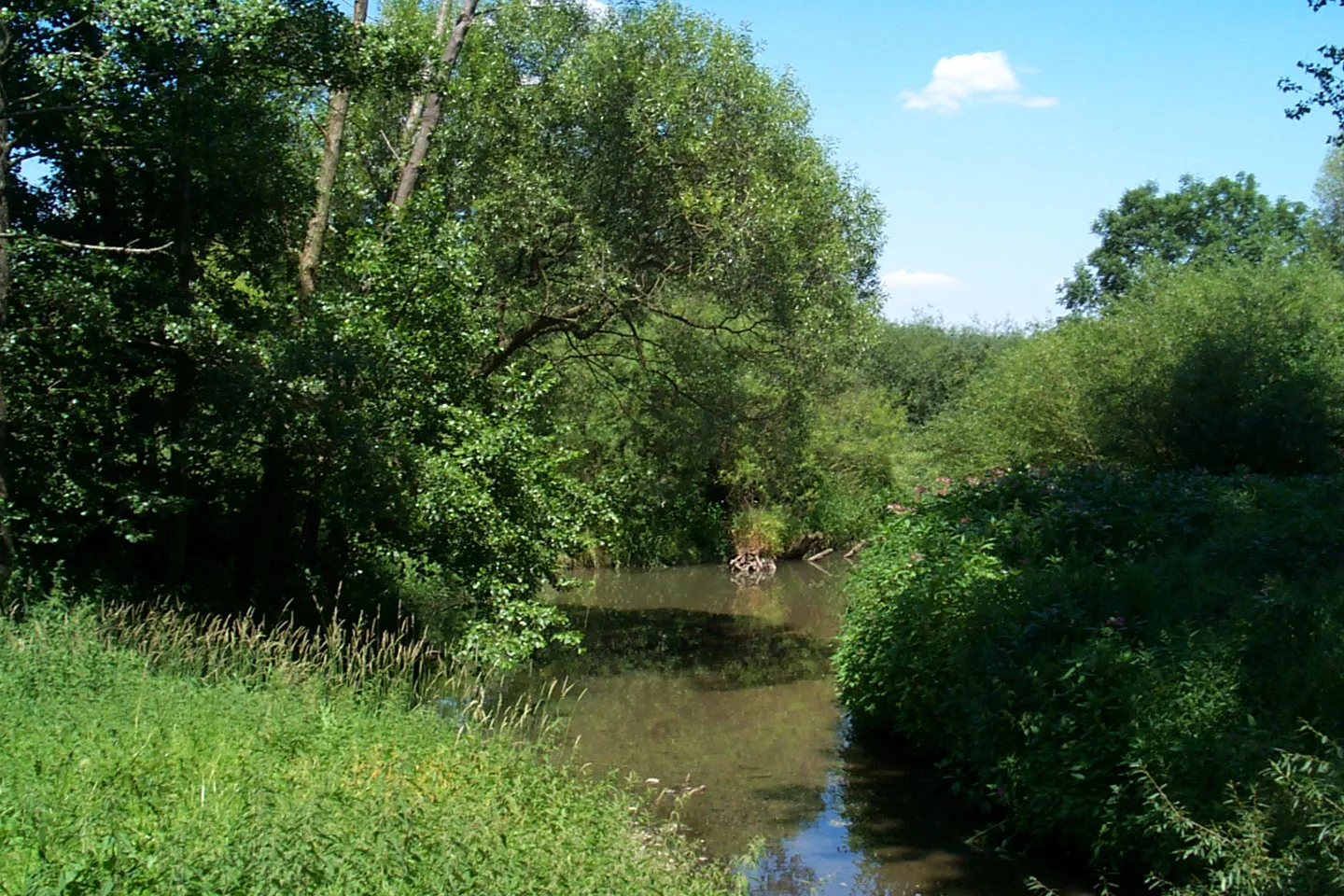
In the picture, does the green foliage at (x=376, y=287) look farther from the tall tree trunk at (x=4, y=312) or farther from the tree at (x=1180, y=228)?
the tree at (x=1180, y=228)

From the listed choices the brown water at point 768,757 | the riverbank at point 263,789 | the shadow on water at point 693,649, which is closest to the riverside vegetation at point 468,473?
the riverbank at point 263,789

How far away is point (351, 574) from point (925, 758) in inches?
263

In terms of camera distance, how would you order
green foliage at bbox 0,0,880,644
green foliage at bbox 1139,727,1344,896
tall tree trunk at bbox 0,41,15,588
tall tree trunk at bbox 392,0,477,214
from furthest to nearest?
1. tall tree trunk at bbox 392,0,477,214
2. green foliage at bbox 0,0,880,644
3. tall tree trunk at bbox 0,41,15,588
4. green foliage at bbox 1139,727,1344,896

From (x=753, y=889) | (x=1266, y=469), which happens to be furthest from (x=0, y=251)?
(x=1266, y=469)

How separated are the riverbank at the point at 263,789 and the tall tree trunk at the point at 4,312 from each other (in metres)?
0.80

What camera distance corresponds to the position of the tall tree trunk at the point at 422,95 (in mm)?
12555

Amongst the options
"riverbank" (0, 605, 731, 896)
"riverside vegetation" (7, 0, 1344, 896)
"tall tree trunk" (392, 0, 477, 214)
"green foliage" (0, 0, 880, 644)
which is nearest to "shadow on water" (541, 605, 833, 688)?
"riverside vegetation" (7, 0, 1344, 896)

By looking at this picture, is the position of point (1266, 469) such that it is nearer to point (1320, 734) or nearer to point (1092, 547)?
point (1092, 547)

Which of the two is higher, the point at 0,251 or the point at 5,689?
the point at 0,251

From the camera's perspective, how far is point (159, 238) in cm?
1150

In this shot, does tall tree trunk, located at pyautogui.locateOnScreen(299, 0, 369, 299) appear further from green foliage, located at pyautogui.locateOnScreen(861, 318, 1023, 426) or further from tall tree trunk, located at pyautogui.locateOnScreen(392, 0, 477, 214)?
green foliage, located at pyautogui.locateOnScreen(861, 318, 1023, 426)

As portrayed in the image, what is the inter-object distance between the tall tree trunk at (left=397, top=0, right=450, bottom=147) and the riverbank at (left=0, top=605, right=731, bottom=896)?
6638mm

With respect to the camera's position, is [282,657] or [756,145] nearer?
[282,657]

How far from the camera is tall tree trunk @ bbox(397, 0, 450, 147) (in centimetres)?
1255
